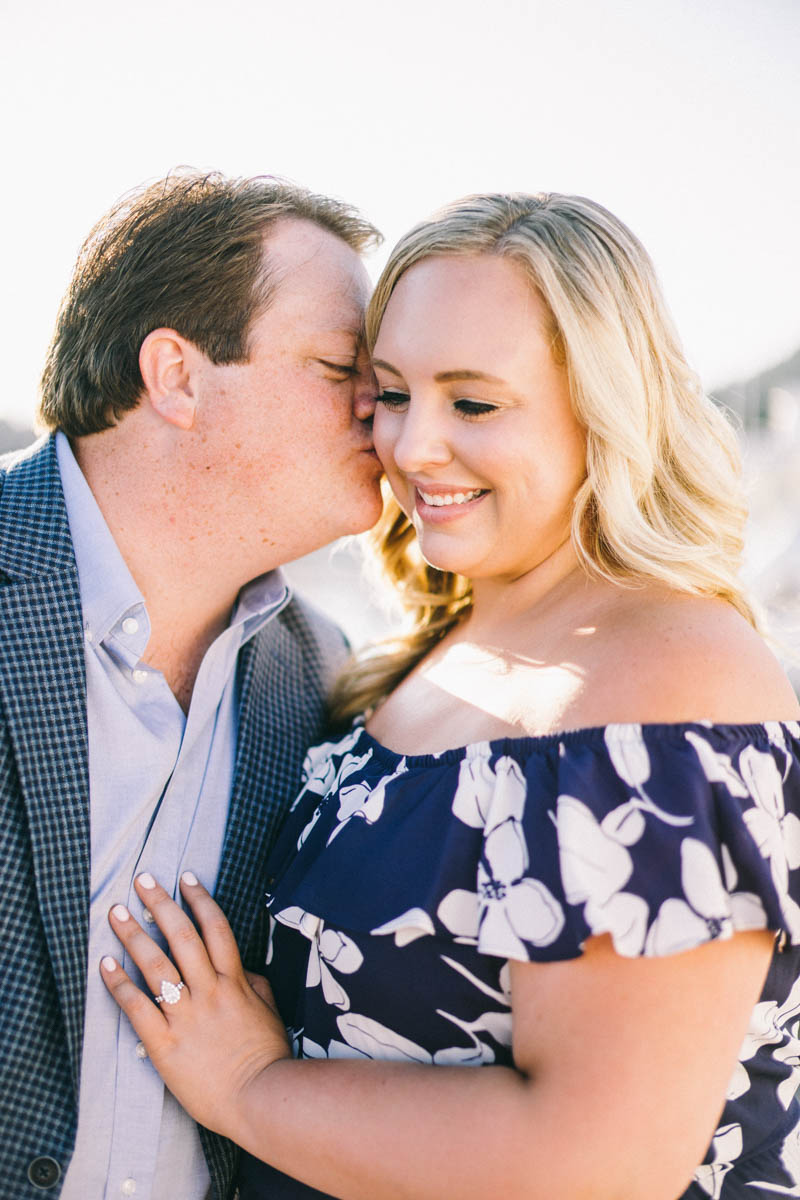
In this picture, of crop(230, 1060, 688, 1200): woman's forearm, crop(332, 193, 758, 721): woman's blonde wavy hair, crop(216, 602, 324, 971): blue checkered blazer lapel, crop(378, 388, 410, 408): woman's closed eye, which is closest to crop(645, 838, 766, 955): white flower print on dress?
crop(230, 1060, 688, 1200): woman's forearm

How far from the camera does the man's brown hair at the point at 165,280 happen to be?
210 cm

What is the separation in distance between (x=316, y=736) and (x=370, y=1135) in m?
1.01

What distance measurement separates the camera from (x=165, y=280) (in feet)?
6.94

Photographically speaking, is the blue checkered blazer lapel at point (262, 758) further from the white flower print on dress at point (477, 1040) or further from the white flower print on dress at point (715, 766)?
the white flower print on dress at point (715, 766)

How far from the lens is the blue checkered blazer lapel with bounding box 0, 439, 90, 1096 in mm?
1588

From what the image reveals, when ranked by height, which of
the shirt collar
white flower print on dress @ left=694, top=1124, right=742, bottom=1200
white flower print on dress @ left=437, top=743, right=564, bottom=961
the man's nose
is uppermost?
the man's nose

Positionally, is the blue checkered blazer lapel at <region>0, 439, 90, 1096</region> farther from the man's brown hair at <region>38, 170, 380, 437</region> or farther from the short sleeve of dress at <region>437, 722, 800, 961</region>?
the short sleeve of dress at <region>437, 722, 800, 961</region>

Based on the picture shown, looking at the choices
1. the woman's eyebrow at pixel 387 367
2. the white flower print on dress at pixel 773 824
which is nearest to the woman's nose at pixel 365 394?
the woman's eyebrow at pixel 387 367

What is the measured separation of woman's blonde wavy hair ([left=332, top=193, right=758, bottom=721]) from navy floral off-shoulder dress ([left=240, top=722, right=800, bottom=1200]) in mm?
389

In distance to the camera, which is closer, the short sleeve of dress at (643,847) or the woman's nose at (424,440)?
the short sleeve of dress at (643,847)

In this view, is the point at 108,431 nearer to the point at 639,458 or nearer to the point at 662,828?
the point at 639,458

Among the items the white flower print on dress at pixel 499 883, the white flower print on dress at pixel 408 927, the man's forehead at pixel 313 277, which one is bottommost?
the white flower print on dress at pixel 408 927

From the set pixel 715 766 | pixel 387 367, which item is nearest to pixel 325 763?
pixel 387 367

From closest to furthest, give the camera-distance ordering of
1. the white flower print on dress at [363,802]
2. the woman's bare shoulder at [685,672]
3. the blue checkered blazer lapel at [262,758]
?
the woman's bare shoulder at [685,672]
the white flower print on dress at [363,802]
the blue checkered blazer lapel at [262,758]
